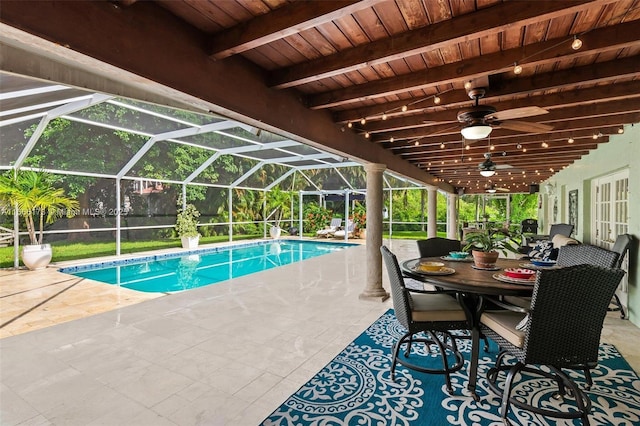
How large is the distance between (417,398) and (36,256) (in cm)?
840

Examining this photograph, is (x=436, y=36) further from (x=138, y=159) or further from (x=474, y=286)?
(x=138, y=159)

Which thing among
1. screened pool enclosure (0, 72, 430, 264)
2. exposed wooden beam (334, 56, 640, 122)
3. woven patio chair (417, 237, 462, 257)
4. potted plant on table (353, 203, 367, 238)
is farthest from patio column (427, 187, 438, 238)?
exposed wooden beam (334, 56, 640, 122)

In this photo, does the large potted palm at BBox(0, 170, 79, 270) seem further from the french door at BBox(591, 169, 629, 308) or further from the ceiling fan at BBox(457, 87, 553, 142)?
the french door at BBox(591, 169, 629, 308)

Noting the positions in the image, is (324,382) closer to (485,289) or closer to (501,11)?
(485,289)

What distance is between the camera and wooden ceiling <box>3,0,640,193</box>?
1.81 metres

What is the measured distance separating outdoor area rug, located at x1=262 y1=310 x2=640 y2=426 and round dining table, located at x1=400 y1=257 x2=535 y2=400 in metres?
0.24

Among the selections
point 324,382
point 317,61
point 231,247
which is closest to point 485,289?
point 324,382

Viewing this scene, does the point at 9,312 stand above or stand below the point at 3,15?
below

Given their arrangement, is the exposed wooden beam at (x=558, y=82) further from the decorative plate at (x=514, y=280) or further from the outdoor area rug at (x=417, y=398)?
the outdoor area rug at (x=417, y=398)

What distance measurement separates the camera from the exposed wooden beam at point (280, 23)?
166cm

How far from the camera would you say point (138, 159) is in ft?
27.4

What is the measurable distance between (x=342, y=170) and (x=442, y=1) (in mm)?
11998

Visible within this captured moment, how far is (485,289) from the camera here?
7.53 ft

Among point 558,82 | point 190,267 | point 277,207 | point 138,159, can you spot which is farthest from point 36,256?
point 558,82
